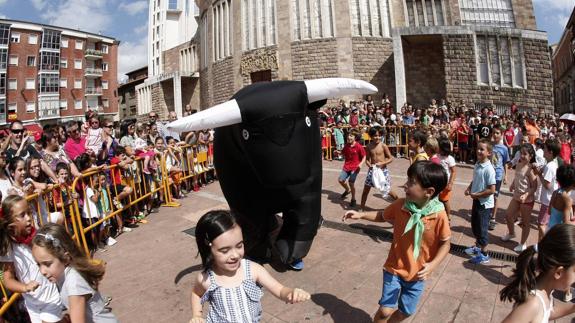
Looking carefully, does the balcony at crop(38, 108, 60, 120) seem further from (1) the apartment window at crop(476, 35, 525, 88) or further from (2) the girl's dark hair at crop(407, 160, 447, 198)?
(2) the girl's dark hair at crop(407, 160, 447, 198)

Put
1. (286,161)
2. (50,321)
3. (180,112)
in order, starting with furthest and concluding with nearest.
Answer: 1. (180,112)
2. (286,161)
3. (50,321)

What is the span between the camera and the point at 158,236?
521 cm

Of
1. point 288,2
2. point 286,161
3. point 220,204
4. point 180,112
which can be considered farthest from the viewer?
point 180,112

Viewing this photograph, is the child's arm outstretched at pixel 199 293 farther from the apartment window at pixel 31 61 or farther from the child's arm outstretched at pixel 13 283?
the apartment window at pixel 31 61

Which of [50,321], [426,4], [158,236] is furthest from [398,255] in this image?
[426,4]

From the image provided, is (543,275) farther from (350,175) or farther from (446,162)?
(350,175)

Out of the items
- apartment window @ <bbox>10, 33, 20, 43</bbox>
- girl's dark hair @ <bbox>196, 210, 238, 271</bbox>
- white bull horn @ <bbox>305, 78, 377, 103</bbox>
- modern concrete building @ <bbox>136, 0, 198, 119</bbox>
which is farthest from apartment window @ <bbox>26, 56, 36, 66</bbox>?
girl's dark hair @ <bbox>196, 210, 238, 271</bbox>

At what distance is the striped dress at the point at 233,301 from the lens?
1.74m

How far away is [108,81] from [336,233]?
4796 cm

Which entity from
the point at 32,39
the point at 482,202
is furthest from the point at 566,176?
the point at 32,39

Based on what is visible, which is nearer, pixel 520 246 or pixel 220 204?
pixel 520 246

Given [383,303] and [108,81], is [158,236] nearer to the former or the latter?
[383,303]

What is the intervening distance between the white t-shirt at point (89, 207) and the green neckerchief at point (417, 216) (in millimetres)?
4172

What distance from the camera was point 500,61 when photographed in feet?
54.5
